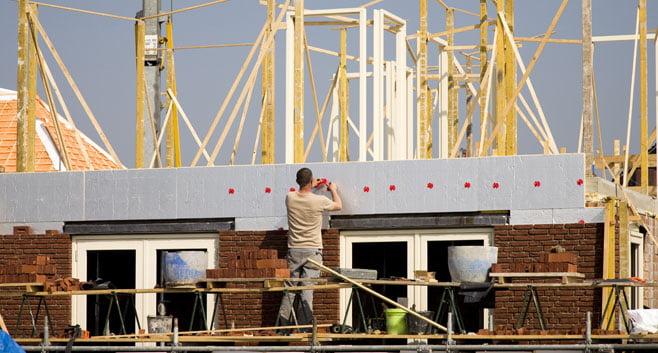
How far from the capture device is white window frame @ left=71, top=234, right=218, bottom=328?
53.8 ft

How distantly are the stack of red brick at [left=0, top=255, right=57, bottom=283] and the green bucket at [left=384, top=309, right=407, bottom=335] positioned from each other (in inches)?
178

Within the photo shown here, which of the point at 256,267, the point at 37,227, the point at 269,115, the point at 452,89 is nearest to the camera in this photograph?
the point at 256,267

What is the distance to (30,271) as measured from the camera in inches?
605

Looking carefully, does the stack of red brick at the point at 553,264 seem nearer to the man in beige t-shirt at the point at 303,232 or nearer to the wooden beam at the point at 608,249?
the wooden beam at the point at 608,249

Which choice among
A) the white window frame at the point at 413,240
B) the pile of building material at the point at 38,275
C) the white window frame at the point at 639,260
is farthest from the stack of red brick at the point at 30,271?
the white window frame at the point at 639,260

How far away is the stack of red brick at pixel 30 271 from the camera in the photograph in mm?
15336

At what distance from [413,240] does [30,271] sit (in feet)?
16.5

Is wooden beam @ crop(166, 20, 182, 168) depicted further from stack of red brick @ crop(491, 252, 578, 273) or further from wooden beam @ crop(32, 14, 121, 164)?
stack of red brick @ crop(491, 252, 578, 273)

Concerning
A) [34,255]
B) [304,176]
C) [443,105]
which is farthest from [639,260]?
[34,255]

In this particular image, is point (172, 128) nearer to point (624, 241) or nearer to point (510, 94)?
A: point (510, 94)

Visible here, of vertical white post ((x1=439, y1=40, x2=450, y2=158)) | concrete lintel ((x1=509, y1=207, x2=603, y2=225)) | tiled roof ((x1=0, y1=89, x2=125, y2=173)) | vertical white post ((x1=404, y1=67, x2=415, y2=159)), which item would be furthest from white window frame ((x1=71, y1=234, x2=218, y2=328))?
tiled roof ((x1=0, y1=89, x2=125, y2=173))

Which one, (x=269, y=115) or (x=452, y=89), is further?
(x=452, y=89)

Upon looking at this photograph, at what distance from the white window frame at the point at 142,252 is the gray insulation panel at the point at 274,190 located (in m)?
0.31

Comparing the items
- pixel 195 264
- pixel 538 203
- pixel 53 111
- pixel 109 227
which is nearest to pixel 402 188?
pixel 538 203
